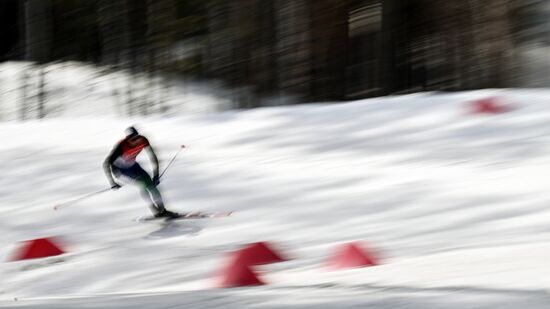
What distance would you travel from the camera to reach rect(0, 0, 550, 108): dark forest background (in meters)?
15.0

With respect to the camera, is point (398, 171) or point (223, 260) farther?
point (398, 171)

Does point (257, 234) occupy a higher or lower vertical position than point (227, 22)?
lower

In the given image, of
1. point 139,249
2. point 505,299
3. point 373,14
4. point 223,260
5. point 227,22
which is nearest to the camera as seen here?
point 505,299

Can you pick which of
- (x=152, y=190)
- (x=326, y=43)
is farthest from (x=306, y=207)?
(x=326, y=43)

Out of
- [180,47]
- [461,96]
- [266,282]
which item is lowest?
[266,282]

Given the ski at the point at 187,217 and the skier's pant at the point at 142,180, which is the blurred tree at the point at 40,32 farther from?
the ski at the point at 187,217

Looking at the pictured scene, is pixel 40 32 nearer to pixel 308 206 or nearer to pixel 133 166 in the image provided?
pixel 133 166

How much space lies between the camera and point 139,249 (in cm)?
852

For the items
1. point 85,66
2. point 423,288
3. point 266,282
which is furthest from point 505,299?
point 85,66

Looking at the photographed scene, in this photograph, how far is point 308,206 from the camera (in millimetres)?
9195

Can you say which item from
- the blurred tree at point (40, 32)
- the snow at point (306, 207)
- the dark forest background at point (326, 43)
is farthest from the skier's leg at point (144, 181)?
the blurred tree at point (40, 32)

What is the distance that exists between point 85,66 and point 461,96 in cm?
948

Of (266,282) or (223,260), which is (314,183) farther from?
(266,282)

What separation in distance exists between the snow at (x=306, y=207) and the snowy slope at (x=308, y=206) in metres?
0.02
